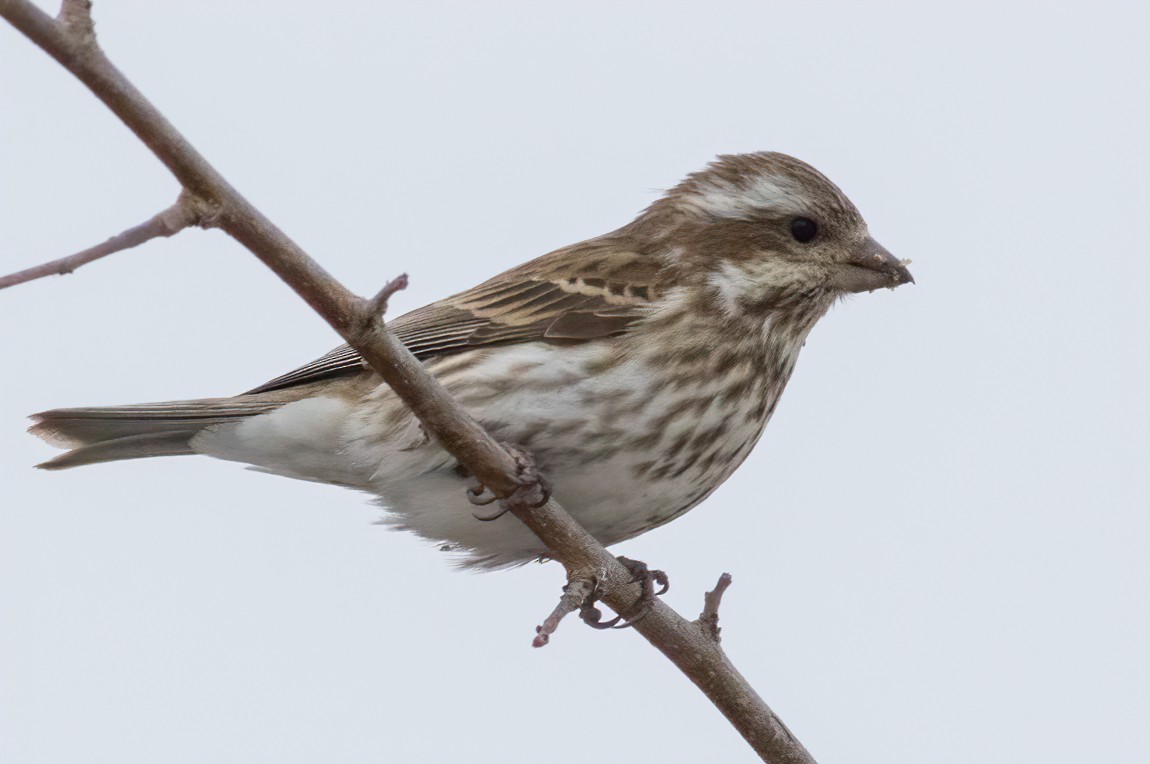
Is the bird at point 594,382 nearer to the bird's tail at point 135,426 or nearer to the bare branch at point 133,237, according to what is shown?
the bird's tail at point 135,426

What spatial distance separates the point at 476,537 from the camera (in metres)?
6.71

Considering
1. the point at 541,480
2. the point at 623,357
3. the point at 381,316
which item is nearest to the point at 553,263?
the point at 623,357

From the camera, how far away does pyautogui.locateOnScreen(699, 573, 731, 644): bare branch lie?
18.6 feet

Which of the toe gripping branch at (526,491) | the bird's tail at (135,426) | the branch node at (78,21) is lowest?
the toe gripping branch at (526,491)

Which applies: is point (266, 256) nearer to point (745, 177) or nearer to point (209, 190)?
point (209, 190)

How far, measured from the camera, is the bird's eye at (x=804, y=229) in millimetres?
6969

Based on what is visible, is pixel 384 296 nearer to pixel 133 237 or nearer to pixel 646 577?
pixel 133 237

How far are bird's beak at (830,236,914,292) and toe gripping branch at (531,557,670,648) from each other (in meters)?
1.80

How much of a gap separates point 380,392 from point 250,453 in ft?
2.45

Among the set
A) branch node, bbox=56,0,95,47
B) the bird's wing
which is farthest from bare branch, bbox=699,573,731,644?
branch node, bbox=56,0,95,47

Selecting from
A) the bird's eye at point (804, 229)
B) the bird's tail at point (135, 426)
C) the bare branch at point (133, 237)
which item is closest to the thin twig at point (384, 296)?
the bare branch at point (133, 237)

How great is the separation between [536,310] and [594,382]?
62 cm

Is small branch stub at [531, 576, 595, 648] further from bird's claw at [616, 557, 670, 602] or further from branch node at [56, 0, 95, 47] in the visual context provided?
branch node at [56, 0, 95, 47]

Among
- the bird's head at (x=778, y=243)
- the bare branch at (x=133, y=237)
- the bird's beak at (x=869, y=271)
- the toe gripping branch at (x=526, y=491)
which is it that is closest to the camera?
the bare branch at (x=133, y=237)
